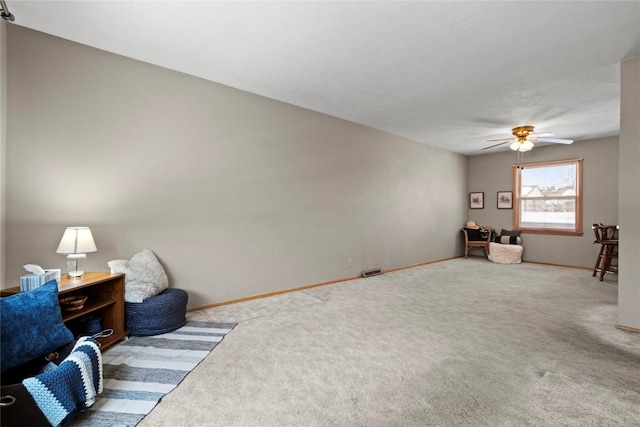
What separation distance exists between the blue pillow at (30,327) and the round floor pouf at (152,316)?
A: 31.6 inches

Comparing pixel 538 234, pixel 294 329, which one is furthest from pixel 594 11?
pixel 538 234

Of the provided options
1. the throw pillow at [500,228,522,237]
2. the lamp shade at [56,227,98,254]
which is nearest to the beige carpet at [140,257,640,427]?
the lamp shade at [56,227,98,254]

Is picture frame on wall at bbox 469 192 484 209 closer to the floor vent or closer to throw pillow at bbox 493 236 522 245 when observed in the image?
throw pillow at bbox 493 236 522 245

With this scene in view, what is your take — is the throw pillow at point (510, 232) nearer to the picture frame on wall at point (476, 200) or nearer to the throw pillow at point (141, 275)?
the picture frame on wall at point (476, 200)

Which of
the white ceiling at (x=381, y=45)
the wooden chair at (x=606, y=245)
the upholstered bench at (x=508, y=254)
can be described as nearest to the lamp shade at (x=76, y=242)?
the white ceiling at (x=381, y=45)

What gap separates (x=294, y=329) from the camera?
2.84m

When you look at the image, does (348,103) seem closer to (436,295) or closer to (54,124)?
(436,295)

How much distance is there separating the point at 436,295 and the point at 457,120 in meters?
2.88

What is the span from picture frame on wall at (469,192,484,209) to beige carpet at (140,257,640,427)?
3.95 metres

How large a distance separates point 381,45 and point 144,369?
10.8ft

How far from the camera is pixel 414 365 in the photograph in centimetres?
217

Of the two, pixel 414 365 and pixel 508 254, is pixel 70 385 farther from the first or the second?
pixel 508 254

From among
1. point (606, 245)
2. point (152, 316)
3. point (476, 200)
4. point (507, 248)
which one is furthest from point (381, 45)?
point (476, 200)

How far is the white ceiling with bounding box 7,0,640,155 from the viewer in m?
2.18
